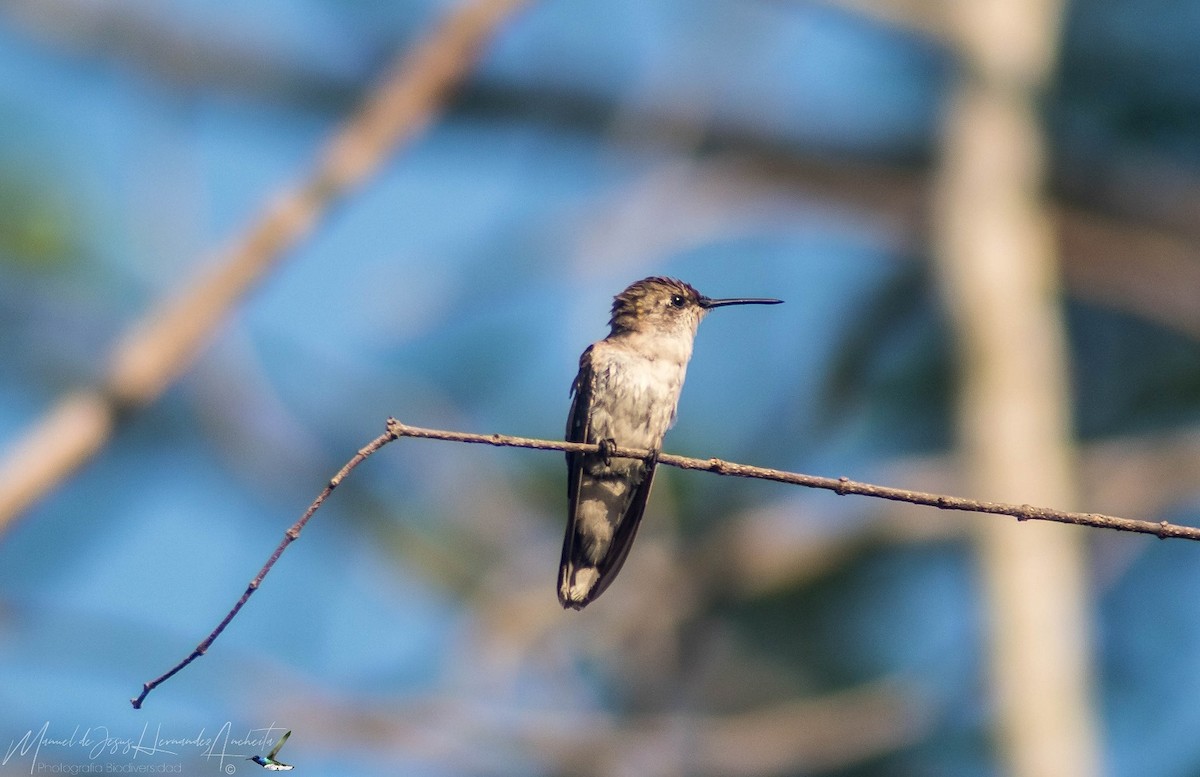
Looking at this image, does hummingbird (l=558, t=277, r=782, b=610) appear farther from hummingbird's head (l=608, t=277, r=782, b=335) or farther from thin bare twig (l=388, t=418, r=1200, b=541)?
thin bare twig (l=388, t=418, r=1200, b=541)

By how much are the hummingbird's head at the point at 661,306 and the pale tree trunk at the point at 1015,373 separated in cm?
197

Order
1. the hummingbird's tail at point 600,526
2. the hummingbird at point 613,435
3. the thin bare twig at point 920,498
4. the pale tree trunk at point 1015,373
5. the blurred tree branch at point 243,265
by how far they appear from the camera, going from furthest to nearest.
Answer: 1. the pale tree trunk at point 1015,373
2. the hummingbird at point 613,435
3. the hummingbird's tail at point 600,526
4. the blurred tree branch at point 243,265
5. the thin bare twig at point 920,498

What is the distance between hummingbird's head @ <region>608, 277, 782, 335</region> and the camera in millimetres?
5527

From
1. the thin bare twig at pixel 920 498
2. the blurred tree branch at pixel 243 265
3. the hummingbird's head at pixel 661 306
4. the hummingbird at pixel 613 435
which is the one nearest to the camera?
the thin bare twig at pixel 920 498

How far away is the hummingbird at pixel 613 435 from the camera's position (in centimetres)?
494

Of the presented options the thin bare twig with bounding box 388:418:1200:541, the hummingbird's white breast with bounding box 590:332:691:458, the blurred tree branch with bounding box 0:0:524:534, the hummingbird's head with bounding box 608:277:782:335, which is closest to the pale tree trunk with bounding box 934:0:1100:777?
the hummingbird's head with bounding box 608:277:782:335

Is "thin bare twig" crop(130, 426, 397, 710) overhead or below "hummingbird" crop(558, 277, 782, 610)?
below

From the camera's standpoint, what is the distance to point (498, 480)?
10828 mm

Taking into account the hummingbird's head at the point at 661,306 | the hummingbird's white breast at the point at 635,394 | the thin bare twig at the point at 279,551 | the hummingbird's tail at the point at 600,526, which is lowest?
the thin bare twig at the point at 279,551

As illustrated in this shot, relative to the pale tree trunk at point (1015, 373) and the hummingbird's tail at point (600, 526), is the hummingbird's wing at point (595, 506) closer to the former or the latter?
the hummingbird's tail at point (600, 526)

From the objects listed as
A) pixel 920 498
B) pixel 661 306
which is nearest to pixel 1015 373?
pixel 661 306

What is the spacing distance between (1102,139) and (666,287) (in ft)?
18.7

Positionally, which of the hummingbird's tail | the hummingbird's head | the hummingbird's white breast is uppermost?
the hummingbird's head

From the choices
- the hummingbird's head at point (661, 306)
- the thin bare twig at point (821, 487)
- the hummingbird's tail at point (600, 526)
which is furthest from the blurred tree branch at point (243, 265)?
the thin bare twig at point (821, 487)
